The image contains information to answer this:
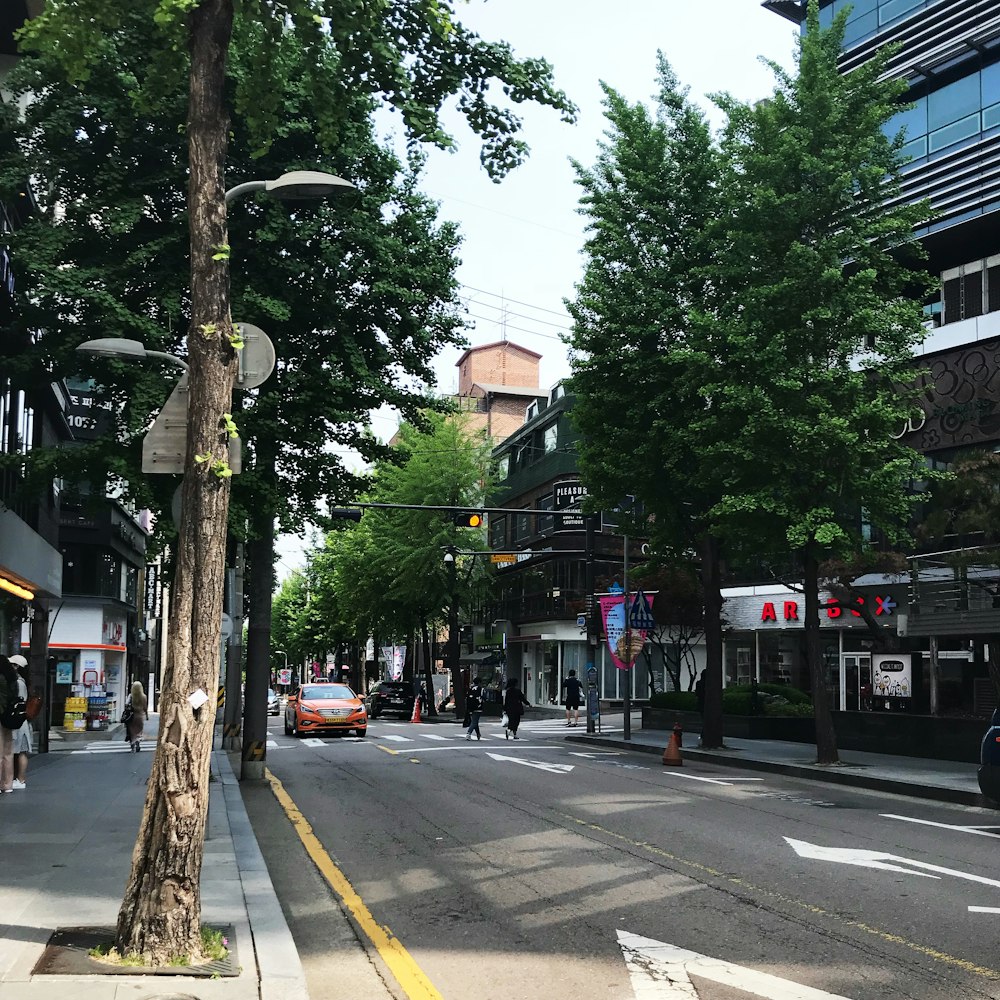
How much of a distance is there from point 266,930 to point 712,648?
68.8 feet

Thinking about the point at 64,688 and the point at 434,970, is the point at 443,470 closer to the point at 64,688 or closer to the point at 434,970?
the point at 64,688

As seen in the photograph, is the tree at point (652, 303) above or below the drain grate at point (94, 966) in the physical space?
above

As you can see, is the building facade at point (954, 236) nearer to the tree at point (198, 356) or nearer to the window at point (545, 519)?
the tree at point (198, 356)

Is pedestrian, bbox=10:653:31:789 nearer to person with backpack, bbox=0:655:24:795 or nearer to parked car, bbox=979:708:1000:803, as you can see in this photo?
person with backpack, bbox=0:655:24:795

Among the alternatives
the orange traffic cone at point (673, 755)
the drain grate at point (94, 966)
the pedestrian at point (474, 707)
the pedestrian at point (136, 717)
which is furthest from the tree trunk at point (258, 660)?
the pedestrian at point (474, 707)

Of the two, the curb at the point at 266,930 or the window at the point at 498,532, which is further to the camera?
the window at the point at 498,532

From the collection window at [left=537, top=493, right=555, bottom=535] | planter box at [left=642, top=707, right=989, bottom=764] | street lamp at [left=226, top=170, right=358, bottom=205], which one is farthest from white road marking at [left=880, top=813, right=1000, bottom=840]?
window at [left=537, top=493, right=555, bottom=535]

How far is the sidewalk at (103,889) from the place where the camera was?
260 inches

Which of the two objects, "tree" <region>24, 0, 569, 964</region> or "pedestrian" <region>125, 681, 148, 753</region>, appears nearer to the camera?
"tree" <region>24, 0, 569, 964</region>

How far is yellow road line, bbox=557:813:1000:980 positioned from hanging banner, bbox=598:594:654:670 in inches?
751

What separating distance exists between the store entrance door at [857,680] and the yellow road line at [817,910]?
2306 cm

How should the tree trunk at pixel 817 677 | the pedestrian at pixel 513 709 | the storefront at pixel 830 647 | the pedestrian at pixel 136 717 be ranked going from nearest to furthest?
the tree trunk at pixel 817 677, the pedestrian at pixel 136 717, the storefront at pixel 830 647, the pedestrian at pixel 513 709

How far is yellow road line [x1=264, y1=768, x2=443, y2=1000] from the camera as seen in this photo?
7.10 m

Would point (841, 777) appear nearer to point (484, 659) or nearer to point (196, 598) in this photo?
point (196, 598)
